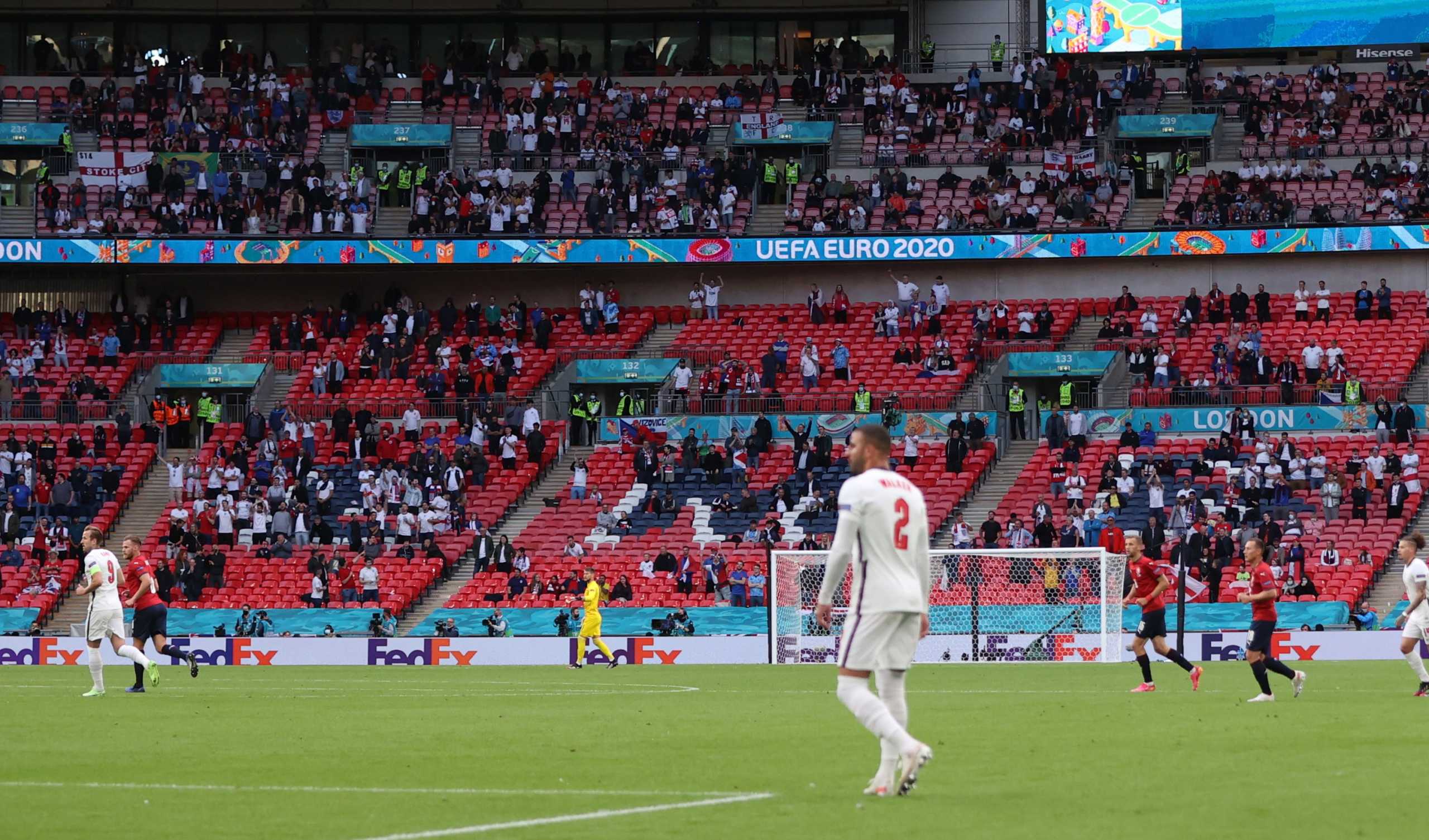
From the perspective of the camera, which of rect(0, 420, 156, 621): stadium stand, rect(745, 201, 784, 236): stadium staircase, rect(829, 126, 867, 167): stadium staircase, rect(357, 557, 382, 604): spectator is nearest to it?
rect(357, 557, 382, 604): spectator

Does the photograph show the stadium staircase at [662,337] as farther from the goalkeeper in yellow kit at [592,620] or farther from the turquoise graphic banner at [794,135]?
the goalkeeper in yellow kit at [592,620]

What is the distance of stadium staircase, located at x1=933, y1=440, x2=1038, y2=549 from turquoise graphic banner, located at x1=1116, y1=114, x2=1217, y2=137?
1188 cm

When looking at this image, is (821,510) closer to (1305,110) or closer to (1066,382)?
(1066,382)

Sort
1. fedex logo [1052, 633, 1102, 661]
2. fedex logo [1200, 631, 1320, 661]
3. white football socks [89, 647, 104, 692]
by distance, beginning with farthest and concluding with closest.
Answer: fedex logo [1052, 633, 1102, 661], fedex logo [1200, 631, 1320, 661], white football socks [89, 647, 104, 692]

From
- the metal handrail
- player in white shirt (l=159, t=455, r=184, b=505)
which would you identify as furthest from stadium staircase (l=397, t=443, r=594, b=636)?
the metal handrail

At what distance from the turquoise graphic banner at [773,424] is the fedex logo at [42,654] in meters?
16.2

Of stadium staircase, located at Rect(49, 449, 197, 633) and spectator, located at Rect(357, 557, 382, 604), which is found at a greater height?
stadium staircase, located at Rect(49, 449, 197, 633)

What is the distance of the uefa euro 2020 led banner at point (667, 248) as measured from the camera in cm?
5131

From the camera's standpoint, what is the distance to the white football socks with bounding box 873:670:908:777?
35.3 feet

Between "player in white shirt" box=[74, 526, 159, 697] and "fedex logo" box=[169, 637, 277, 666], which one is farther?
"fedex logo" box=[169, 637, 277, 666]

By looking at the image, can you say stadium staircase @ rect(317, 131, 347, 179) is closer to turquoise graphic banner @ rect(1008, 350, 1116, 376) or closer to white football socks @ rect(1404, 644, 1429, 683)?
turquoise graphic banner @ rect(1008, 350, 1116, 376)

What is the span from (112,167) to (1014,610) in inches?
1261

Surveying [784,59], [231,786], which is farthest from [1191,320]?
[231,786]

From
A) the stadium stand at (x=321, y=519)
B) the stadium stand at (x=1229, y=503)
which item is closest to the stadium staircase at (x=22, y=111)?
the stadium stand at (x=321, y=519)
